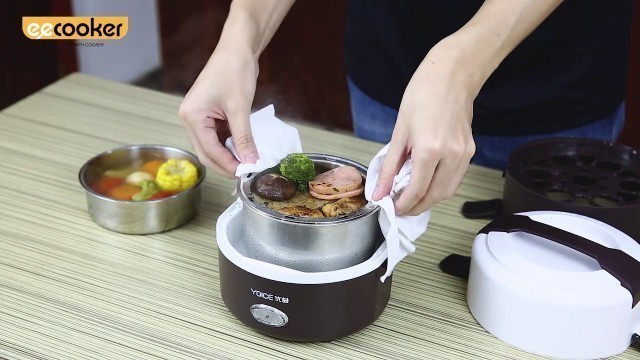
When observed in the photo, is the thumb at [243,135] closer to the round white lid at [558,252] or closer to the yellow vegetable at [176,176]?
the yellow vegetable at [176,176]

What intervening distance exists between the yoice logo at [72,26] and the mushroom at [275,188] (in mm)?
1322

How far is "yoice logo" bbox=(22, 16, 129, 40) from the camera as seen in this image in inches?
96.4

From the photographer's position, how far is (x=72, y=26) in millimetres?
2742

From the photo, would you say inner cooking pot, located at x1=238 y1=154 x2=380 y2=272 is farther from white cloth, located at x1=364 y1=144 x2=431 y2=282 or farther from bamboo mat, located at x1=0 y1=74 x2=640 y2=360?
bamboo mat, located at x1=0 y1=74 x2=640 y2=360

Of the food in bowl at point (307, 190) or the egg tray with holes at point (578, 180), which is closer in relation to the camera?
the food in bowl at point (307, 190)

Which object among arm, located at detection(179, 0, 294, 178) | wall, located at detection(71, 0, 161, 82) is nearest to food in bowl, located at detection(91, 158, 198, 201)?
arm, located at detection(179, 0, 294, 178)

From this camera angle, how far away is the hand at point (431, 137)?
42.1 inches

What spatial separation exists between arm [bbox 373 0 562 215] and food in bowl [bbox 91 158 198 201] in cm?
45

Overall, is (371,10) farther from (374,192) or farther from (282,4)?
(374,192)

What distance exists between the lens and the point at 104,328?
1.15 meters

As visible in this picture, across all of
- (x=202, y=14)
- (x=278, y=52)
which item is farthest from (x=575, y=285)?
(x=202, y=14)

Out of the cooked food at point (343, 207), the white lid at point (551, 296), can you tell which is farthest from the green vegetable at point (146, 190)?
the white lid at point (551, 296)

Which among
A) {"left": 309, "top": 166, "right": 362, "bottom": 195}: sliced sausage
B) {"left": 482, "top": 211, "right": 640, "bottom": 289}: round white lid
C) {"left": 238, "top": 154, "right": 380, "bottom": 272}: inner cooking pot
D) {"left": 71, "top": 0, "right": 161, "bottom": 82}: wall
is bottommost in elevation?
{"left": 71, "top": 0, "right": 161, "bottom": 82}: wall

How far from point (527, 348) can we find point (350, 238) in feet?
0.99
